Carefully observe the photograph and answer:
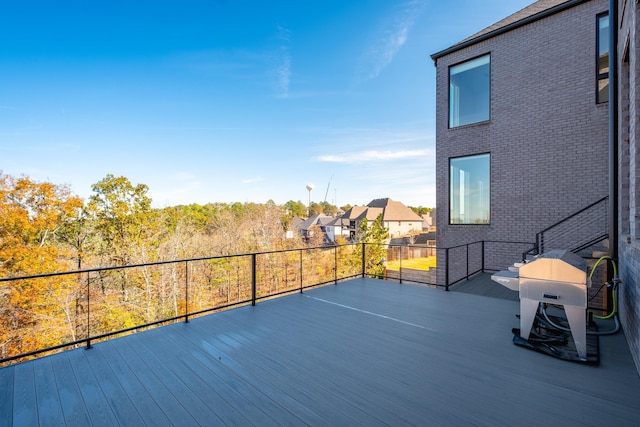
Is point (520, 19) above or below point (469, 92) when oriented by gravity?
above

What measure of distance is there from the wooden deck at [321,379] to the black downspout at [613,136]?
1.45 meters

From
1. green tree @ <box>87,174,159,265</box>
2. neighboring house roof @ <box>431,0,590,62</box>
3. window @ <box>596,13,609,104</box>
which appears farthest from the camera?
green tree @ <box>87,174,159,265</box>

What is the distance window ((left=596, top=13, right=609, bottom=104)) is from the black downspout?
5.45ft

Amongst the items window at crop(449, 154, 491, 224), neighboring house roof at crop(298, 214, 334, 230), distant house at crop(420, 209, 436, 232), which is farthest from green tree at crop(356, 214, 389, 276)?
distant house at crop(420, 209, 436, 232)

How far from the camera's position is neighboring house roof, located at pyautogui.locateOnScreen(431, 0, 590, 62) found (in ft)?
19.3

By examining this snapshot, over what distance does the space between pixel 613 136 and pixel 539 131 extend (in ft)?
7.50

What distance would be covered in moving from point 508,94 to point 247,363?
24.6ft

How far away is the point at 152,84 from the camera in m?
14.5

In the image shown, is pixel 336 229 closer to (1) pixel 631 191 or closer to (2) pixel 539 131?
(2) pixel 539 131

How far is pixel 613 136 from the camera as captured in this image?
3.93 m

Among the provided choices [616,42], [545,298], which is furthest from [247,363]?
[616,42]

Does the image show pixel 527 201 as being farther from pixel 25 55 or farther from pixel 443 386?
pixel 25 55

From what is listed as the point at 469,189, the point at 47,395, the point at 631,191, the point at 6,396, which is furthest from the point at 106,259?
the point at 631,191

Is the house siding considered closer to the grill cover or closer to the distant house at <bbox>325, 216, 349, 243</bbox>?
the grill cover
